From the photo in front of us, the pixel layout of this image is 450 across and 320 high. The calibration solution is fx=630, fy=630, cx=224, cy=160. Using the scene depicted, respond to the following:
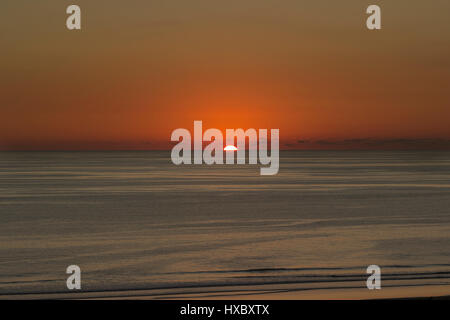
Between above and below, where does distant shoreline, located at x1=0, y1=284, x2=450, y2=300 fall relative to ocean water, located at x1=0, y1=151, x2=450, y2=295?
below

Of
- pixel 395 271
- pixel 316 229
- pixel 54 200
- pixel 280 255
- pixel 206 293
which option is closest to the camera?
pixel 206 293

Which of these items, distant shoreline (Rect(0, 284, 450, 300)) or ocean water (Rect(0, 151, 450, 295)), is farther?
ocean water (Rect(0, 151, 450, 295))

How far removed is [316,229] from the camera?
20703mm

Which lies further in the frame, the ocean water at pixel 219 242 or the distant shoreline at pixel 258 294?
the ocean water at pixel 219 242

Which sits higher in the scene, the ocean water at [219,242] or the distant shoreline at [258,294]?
the ocean water at [219,242]

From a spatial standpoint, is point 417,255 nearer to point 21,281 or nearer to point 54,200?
point 21,281

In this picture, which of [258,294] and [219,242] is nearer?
[258,294]

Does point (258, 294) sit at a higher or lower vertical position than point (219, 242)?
lower

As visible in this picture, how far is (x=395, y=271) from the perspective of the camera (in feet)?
45.3

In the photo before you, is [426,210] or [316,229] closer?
[316,229]
